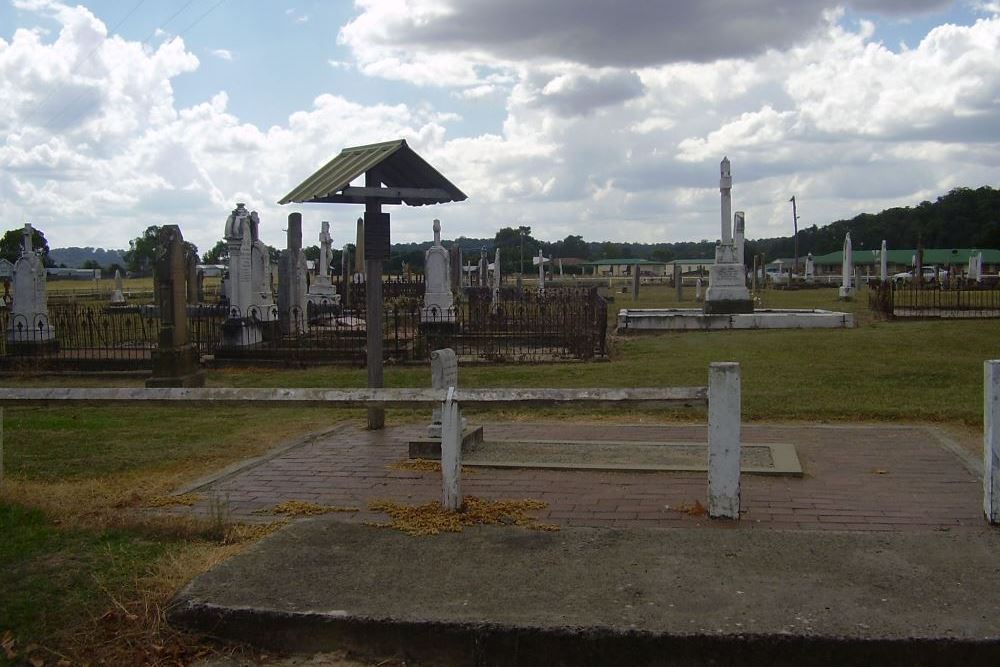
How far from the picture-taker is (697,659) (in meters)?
3.74

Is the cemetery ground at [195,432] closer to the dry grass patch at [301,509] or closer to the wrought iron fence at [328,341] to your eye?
the dry grass patch at [301,509]

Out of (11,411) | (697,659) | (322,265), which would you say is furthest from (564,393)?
(322,265)

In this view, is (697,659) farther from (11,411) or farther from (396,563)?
(11,411)

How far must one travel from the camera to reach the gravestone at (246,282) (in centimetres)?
1839

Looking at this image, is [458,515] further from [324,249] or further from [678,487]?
[324,249]

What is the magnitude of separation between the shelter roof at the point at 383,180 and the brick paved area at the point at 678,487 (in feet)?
7.38

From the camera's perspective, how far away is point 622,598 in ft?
13.5

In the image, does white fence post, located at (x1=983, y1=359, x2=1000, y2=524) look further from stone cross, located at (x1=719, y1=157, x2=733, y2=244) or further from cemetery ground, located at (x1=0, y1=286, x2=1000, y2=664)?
stone cross, located at (x1=719, y1=157, x2=733, y2=244)

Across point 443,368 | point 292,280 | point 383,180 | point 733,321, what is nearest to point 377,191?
point 383,180

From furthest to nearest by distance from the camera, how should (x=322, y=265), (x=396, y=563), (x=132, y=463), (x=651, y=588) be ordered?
(x=322, y=265), (x=132, y=463), (x=396, y=563), (x=651, y=588)

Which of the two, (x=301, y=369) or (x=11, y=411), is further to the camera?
(x=301, y=369)

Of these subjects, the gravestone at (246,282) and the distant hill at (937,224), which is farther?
the distant hill at (937,224)

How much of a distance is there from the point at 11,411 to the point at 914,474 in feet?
33.8

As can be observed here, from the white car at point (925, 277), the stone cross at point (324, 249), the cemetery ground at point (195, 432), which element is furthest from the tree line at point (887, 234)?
the cemetery ground at point (195, 432)
